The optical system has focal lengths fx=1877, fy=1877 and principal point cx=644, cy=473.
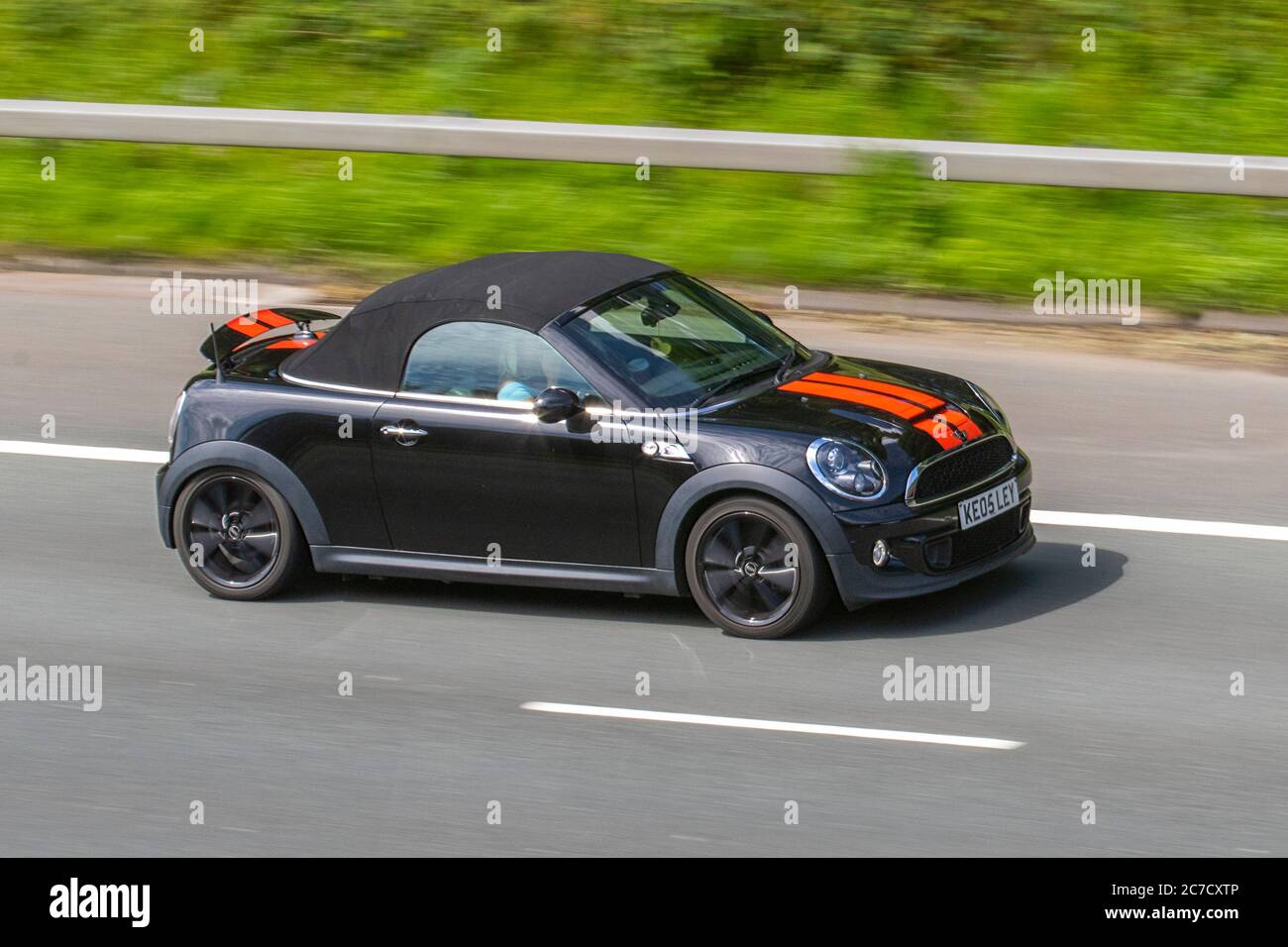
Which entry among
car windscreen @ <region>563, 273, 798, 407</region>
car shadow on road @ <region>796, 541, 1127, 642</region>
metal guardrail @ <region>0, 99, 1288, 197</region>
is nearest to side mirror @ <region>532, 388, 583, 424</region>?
car windscreen @ <region>563, 273, 798, 407</region>

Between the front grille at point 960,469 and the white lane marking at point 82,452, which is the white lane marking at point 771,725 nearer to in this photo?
the front grille at point 960,469

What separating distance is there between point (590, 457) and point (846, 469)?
106 cm

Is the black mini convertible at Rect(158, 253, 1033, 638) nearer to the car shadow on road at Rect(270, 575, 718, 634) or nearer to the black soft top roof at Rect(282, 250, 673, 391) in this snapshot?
the black soft top roof at Rect(282, 250, 673, 391)

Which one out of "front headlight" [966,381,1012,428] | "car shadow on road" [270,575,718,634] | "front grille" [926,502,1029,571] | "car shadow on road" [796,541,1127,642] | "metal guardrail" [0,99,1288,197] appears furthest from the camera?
"metal guardrail" [0,99,1288,197]

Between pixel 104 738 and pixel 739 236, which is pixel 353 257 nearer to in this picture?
pixel 739 236

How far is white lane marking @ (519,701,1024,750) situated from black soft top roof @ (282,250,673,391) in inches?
65.8

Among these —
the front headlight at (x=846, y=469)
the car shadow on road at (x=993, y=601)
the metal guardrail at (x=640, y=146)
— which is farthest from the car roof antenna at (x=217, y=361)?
the metal guardrail at (x=640, y=146)

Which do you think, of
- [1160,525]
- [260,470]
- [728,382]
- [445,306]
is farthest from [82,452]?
[1160,525]

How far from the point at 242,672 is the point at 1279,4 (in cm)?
1069

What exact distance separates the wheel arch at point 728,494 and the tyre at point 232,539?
1.76m

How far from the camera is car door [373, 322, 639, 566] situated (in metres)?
7.76
